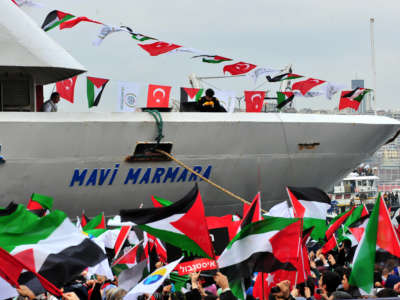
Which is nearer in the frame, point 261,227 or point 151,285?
point 151,285

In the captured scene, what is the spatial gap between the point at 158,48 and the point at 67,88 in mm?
3069

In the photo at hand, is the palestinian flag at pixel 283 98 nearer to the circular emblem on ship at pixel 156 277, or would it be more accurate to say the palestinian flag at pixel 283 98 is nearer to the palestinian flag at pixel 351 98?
the palestinian flag at pixel 351 98

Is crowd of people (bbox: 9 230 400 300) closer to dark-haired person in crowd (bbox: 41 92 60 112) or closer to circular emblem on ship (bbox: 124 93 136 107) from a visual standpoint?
dark-haired person in crowd (bbox: 41 92 60 112)

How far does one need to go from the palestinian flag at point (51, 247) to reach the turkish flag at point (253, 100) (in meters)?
12.6

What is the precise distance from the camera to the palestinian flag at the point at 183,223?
322 inches

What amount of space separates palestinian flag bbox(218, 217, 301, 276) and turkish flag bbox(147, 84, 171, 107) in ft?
38.6

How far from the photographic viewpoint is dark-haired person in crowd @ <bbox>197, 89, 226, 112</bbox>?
18625 millimetres

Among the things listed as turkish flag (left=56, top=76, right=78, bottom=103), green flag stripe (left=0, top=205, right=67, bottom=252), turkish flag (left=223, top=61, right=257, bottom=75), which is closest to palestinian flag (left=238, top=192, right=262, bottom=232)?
green flag stripe (left=0, top=205, right=67, bottom=252)

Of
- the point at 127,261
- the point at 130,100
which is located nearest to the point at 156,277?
the point at 127,261

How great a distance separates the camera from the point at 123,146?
16938 mm

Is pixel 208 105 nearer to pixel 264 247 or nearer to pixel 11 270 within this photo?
pixel 264 247

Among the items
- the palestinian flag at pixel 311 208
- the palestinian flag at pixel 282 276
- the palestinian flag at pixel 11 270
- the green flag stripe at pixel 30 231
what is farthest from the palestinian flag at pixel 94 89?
the palestinian flag at pixel 11 270

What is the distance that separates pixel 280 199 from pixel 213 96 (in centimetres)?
316

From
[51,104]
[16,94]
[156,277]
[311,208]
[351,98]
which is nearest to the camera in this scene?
[156,277]
